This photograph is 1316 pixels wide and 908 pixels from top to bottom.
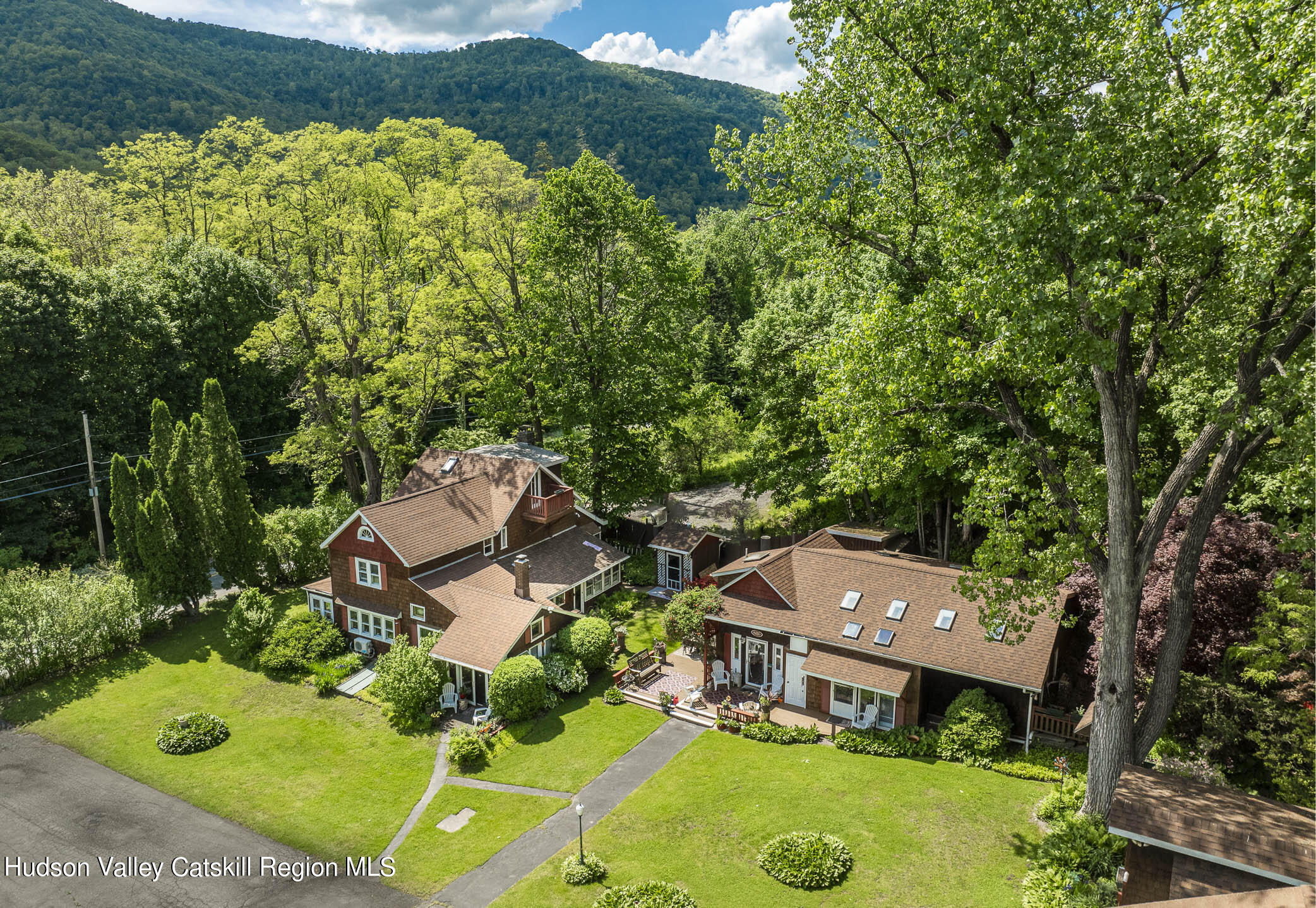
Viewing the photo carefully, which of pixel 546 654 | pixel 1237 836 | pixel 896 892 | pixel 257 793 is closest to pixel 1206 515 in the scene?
pixel 1237 836

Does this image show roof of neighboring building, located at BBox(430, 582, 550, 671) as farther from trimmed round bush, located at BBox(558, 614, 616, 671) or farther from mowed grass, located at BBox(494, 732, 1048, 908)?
mowed grass, located at BBox(494, 732, 1048, 908)

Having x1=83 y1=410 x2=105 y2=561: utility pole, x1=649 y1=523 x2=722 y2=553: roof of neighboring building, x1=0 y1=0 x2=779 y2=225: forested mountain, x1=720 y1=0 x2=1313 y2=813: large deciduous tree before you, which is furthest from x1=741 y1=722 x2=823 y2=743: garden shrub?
x1=0 y1=0 x2=779 y2=225: forested mountain

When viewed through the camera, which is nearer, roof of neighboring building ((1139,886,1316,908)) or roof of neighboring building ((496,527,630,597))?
roof of neighboring building ((1139,886,1316,908))

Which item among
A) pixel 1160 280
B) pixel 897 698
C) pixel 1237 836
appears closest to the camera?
pixel 1237 836

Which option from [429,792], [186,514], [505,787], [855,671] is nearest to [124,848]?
[429,792]

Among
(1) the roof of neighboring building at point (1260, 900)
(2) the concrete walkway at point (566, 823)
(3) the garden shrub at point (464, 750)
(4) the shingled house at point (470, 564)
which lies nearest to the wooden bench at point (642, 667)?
(2) the concrete walkway at point (566, 823)

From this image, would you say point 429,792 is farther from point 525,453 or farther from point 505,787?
point 525,453

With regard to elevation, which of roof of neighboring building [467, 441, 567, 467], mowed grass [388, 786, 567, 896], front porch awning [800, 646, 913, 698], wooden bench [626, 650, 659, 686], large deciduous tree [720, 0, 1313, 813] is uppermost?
large deciduous tree [720, 0, 1313, 813]

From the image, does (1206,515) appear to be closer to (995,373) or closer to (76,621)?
(995,373)
